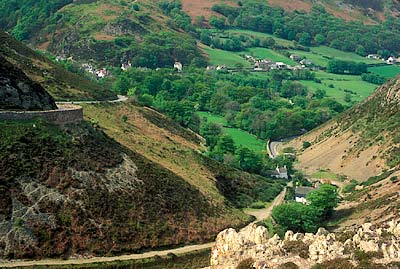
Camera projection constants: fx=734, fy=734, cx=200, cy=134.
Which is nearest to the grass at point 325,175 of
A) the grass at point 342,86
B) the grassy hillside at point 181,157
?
the grassy hillside at point 181,157

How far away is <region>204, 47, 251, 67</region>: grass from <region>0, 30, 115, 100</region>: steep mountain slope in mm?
90667

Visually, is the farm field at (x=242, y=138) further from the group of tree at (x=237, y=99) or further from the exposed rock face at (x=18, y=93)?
the exposed rock face at (x=18, y=93)

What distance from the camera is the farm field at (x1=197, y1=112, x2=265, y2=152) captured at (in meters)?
109

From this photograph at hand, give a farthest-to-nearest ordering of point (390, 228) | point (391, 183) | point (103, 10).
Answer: point (103, 10)
point (391, 183)
point (390, 228)

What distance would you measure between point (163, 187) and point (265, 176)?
27.2 meters

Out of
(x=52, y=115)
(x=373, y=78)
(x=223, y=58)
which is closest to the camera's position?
(x=52, y=115)

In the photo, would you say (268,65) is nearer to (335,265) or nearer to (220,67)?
(220,67)

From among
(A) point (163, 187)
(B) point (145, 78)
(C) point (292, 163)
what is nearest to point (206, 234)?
(A) point (163, 187)

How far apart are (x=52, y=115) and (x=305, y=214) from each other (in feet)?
77.3

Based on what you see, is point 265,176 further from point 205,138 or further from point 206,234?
point 206,234

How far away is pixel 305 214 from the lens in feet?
211

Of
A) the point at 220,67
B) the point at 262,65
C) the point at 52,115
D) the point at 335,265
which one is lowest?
the point at 262,65

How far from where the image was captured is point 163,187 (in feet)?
213

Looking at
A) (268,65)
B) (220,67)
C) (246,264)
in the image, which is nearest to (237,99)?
(220,67)
